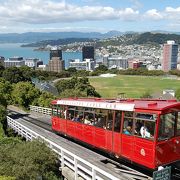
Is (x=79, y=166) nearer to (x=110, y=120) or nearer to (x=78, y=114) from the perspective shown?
(x=110, y=120)

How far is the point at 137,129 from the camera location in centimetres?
1488

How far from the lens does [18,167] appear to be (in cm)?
1491

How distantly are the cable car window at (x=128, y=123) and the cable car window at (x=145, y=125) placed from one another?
1.22ft

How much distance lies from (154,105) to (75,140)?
8.59m

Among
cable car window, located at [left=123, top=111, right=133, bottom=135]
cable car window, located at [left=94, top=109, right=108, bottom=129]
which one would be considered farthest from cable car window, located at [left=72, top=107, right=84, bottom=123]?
cable car window, located at [left=123, top=111, right=133, bottom=135]

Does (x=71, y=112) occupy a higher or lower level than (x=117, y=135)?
lower

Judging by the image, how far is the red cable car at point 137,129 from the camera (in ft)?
45.9

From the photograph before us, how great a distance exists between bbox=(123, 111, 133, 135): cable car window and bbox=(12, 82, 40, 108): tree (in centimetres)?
3521

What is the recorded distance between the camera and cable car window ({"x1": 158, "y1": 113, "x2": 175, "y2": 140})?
14.0 meters

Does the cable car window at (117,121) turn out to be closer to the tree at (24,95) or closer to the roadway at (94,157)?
the roadway at (94,157)

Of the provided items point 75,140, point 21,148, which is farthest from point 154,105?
point 75,140

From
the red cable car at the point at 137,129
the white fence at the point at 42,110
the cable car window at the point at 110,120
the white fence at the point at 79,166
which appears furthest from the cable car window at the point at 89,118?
the white fence at the point at 42,110

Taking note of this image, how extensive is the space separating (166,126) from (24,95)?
125 ft

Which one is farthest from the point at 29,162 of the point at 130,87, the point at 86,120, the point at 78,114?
the point at 130,87
